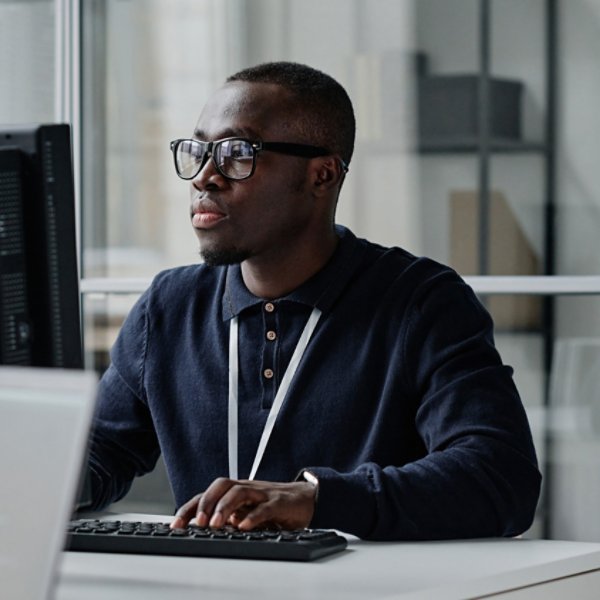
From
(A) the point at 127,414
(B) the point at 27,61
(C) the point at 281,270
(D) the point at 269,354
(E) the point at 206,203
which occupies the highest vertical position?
(B) the point at 27,61

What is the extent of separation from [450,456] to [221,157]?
25.2 inches

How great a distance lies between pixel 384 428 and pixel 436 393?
0.44ft

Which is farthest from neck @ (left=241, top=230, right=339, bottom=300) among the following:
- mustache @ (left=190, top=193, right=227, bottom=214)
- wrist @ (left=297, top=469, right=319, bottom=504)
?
wrist @ (left=297, top=469, right=319, bottom=504)

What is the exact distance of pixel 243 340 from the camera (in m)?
2.20

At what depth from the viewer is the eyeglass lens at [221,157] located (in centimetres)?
218

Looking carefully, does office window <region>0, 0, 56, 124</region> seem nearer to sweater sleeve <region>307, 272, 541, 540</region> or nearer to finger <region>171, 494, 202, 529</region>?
sweater sleeve <region>307, 272, 541, 540</region>

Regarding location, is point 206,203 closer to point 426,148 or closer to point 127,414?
point 127,414

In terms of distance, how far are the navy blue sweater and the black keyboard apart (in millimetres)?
145

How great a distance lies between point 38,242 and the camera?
4.83 feet

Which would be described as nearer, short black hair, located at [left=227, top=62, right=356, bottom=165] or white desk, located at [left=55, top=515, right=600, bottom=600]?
white desk, located at [left=55, top=515, right=600, bottom=600]

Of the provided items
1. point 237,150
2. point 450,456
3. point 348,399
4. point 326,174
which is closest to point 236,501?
point 450,456

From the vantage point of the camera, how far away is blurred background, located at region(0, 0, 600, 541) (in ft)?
11.3

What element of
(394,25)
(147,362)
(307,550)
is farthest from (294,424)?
(394,25)

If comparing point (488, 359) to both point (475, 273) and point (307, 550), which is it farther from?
point (475, 273)
